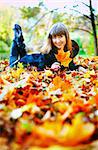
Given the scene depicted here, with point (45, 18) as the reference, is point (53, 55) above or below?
below

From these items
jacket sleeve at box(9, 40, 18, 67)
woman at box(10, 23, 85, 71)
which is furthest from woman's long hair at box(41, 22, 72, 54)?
jacket sleeve at box(9, 40, 18, 67)

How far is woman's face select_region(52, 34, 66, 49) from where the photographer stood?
4.99ft

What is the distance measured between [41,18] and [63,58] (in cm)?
19

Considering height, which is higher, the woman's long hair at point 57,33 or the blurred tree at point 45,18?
the blurred tree at point 45,18

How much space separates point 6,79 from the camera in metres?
1.50

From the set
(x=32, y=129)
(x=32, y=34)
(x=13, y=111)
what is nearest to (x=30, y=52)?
(x=32, y=34)

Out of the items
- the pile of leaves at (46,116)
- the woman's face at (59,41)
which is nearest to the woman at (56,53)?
the woman's face at (59,41)

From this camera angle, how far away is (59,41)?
5.02 ft

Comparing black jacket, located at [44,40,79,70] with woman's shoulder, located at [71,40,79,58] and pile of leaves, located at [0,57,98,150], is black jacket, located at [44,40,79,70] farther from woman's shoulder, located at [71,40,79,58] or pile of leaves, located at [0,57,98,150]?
pile of leaves, located at [0,57,98,150]

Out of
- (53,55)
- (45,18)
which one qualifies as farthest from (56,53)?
(45,18)

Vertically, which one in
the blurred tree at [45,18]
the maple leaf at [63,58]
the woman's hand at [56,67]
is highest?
the blurred tree at [45,18]

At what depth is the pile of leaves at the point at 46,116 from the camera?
0.78 metres

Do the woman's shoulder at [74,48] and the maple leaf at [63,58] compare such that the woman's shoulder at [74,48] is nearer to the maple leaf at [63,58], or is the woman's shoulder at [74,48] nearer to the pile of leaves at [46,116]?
the maple leaf at [63,58]

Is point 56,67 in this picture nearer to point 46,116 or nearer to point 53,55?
point 53,55
